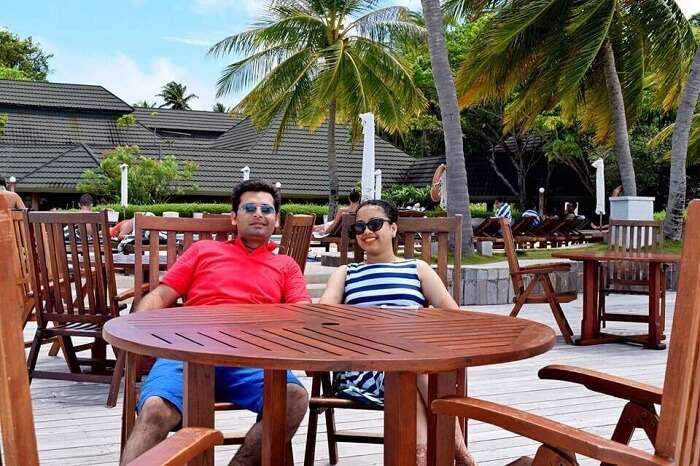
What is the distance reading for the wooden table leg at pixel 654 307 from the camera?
21.8 feet

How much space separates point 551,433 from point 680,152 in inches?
533

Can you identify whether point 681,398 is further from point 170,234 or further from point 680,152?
point 680,152

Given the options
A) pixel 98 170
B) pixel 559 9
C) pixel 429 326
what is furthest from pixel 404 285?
pixel 98 170

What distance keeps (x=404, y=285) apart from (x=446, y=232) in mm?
328

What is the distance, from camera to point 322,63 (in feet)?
72.5

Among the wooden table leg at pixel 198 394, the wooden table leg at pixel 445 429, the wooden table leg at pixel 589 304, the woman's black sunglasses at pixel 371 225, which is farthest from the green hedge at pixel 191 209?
the wooden table leg at pixel 445 429

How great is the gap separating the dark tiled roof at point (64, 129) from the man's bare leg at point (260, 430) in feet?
96.8

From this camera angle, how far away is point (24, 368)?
1.26 meters

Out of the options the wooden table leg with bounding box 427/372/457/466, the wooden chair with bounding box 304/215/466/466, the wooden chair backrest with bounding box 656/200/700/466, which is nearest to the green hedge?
the wooden chair with bounding box 304/215/466/466

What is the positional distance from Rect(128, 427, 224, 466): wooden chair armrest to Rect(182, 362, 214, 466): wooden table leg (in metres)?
0.48

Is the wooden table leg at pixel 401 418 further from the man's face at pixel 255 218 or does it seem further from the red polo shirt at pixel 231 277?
the man's face at pixel 255 218

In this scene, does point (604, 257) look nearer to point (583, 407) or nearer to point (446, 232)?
point (583, 407)

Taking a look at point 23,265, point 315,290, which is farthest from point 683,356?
point 315,290

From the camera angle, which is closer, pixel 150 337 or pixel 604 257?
pixel 150 337
